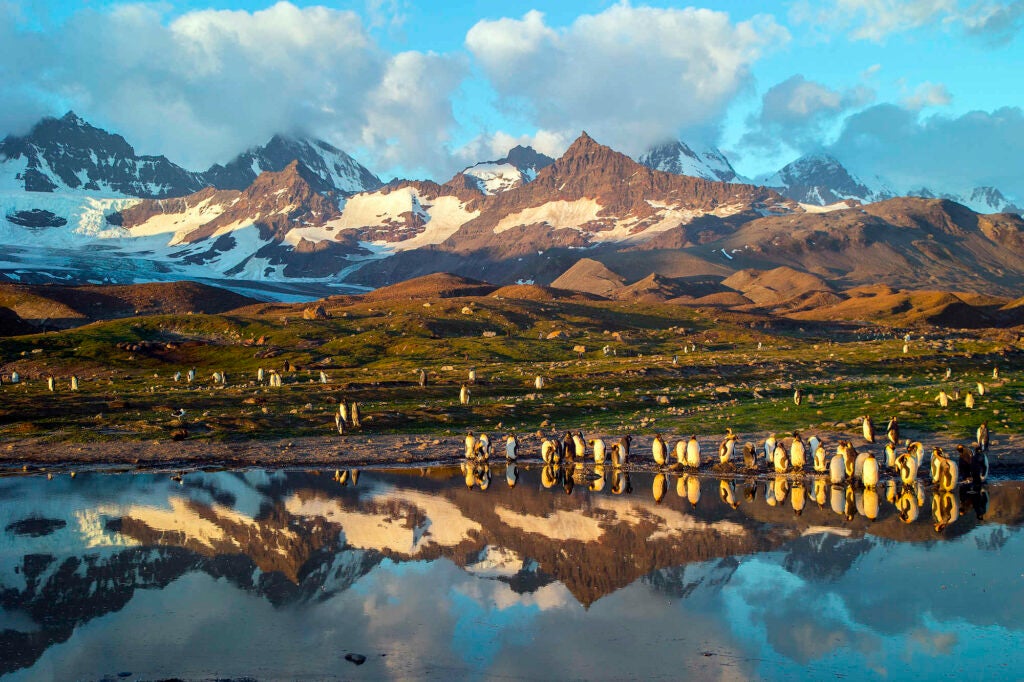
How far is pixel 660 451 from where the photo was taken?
36469 mm

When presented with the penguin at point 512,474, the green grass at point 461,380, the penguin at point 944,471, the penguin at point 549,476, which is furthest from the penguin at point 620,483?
the penguin at point 944,471

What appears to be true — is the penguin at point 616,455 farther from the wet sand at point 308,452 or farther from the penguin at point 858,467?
the penguin at point 858,467

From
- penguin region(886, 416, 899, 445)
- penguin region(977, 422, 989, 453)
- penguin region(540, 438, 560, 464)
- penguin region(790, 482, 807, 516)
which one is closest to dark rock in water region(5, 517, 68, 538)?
penguin region(540, 438, 560, 464)

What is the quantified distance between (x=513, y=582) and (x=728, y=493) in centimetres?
1267

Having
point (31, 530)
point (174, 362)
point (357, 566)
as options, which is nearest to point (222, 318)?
point (174, 362)

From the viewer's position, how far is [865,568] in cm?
2144

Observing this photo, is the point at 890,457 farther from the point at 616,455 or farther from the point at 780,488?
the point at 616,455

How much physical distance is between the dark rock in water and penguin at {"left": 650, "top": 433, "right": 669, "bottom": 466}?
22350 mm

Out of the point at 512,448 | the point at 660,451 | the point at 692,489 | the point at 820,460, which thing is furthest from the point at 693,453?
the point at 512,448

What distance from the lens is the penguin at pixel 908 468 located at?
3123 cm

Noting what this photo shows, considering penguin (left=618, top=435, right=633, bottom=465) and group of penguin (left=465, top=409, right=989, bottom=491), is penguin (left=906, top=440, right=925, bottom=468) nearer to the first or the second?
group of penguin (left=465, top=409, right=989, bottom=491)

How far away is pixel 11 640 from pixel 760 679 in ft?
47.4

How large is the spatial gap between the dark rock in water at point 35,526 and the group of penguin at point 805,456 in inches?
672

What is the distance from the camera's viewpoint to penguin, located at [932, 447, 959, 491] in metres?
30.4
